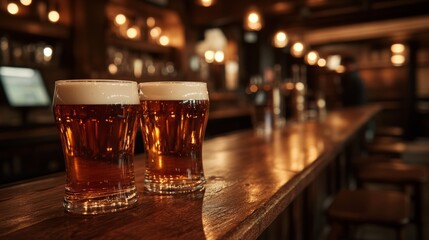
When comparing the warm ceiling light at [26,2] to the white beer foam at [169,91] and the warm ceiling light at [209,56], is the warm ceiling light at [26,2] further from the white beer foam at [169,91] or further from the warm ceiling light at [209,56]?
the warm ceiling light at [209,56]

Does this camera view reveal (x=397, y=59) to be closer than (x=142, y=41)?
No

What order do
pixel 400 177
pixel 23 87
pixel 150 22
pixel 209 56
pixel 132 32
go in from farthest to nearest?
1. pixel 209 56
2. pixel 150 22
3. pixel 132 32
4. pixel 23 87
5. pixel 400 177

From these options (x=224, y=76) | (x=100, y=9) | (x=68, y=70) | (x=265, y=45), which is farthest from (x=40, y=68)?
(x=265, y=45)

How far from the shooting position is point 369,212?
1.67 meters

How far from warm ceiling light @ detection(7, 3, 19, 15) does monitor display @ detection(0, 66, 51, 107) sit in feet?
1.95

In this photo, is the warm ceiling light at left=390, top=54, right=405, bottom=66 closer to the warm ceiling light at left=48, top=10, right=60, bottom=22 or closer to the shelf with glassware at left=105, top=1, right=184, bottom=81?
the shelf with glassware at left=105, top=1, right=184, bottom=81

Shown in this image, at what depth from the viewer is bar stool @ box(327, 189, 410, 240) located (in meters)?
1.60

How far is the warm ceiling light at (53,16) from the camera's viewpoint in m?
4.33

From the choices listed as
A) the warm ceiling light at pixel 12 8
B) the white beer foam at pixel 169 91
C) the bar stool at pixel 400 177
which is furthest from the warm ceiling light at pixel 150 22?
the white beer foam at pixel 169 91

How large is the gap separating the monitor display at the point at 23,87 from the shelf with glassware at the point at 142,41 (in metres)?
0.93

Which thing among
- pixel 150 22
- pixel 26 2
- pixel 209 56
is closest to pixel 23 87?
pixel 26 2

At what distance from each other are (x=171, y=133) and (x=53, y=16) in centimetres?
418

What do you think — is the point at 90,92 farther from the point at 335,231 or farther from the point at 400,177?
the point at 400,177

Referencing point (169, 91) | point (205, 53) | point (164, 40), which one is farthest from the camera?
point (205, 53)
